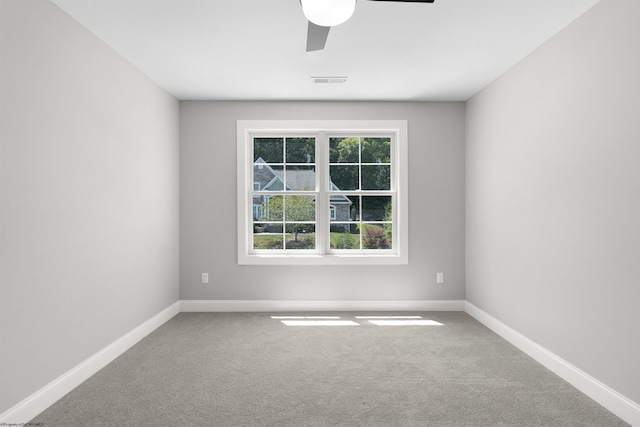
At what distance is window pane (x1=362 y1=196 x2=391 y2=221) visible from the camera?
15.4 feet

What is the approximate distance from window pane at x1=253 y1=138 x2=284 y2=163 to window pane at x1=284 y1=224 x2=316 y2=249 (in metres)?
0.87

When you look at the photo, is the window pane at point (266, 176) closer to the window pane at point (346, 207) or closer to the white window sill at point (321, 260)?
the window pane at point (346, 207)

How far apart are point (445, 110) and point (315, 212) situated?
2.00 metres

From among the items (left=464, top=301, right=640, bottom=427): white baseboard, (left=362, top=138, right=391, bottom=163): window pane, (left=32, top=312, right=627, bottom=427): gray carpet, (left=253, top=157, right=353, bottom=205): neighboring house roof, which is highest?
(left=362, top=138, right=391, bottom=163): window pane

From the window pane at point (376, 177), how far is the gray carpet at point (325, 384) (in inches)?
70.2

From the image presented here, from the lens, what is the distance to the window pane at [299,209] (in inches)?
184

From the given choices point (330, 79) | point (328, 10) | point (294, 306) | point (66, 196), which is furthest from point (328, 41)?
point (294, 306)

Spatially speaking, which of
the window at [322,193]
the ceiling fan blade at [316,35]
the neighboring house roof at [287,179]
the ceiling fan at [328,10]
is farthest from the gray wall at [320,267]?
the ceiling fan at [328,10]

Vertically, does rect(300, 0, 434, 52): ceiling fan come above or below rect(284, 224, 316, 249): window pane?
above

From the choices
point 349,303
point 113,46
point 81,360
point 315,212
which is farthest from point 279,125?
point 81,360

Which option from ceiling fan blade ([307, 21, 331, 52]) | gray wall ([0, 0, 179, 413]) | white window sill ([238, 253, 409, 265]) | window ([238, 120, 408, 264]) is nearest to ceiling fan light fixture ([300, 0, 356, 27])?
ceiling fan blade ([307, 21, 331, 52])

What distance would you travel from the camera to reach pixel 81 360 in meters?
2.67

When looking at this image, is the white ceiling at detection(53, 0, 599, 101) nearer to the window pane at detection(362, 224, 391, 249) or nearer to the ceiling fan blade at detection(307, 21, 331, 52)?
the ceiling fan blade at detection(307, 21, 331, 52)

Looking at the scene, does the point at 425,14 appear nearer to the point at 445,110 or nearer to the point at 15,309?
the point at 445,110
